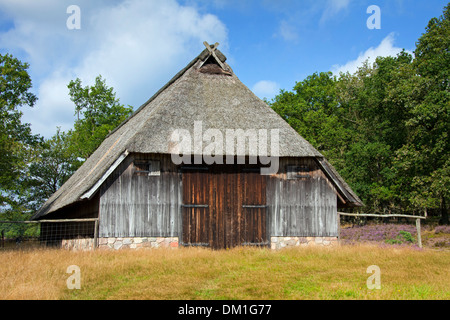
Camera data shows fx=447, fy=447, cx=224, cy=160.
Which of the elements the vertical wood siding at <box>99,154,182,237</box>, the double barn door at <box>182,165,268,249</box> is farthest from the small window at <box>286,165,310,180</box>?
the vertical wood siding at <box>99,154,182,237</box>

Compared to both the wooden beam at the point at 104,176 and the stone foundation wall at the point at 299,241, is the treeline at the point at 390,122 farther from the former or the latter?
the wooden beam at the point at 104,176

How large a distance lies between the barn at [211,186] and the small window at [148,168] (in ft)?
0.12

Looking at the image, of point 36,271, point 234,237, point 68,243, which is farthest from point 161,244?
point 36,271

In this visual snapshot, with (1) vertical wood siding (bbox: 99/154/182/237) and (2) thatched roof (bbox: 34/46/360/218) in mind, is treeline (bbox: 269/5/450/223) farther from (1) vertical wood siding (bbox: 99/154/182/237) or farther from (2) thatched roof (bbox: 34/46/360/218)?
(1) vertical wood siding (bbox: 99/154/182/237)

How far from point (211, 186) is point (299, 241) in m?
3.97

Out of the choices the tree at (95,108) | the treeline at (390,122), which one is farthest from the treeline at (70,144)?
the treeline at (390,122)

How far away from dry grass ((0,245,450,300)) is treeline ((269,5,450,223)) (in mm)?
17289

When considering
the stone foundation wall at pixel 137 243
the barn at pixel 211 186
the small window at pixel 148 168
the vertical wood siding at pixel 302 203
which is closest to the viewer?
the stone foundation wall at pixel 137 243

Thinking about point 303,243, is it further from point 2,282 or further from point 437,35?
point 437,35

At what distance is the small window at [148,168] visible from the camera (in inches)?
635

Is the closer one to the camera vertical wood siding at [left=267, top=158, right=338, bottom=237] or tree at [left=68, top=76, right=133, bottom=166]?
vertical wood siding at [left=267, top=158, right=338, bottom=237]

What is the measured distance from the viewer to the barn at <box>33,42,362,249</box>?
15.9 metres

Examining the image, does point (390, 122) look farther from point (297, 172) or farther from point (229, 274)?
point (229, 274)
